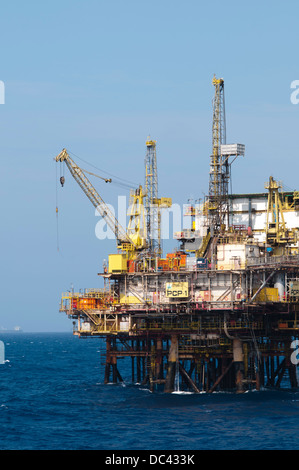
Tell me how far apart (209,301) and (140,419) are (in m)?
15.6

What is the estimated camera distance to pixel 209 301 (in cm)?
7881

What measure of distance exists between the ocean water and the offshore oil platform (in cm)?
359

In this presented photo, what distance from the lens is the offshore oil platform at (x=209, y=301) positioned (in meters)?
78.6

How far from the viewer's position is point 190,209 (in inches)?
3898

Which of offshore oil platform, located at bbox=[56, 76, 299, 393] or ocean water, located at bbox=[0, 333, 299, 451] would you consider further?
offshore oil platform, located at bbox=[56, 76, 299, 393]

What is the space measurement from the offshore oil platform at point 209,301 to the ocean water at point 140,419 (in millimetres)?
3588

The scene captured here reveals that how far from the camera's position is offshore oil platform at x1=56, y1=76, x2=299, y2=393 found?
258 ft

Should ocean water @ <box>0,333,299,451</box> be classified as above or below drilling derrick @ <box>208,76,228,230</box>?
below

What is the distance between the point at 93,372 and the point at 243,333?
44573mm

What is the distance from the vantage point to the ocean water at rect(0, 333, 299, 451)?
2295 inches

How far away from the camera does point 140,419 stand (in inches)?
2657

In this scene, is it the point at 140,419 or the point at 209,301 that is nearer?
the point at 140,419

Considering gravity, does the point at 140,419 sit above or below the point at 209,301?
below

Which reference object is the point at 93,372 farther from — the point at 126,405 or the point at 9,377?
the point at 126,405
